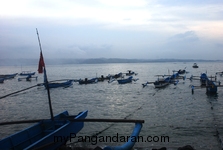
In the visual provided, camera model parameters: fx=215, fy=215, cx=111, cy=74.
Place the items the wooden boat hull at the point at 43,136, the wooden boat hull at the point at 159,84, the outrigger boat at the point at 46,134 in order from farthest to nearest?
1. the wooden boat hull at the point at 159,84
2. the wooden boat hull at the point at 43,136
3. the outrigger boat at the point at 46,134

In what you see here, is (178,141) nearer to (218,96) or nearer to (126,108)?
(126,108)

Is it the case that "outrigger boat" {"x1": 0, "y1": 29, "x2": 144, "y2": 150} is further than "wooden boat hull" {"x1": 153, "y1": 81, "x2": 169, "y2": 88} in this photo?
No

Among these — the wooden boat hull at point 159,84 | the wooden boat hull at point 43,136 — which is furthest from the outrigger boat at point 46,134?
the wooden boat hull at point 159,84

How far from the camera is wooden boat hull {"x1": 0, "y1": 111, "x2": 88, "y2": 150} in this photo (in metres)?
8.98

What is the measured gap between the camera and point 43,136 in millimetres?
10938

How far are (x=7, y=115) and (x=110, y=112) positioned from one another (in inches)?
418

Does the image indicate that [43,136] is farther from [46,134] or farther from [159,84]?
[159,84]

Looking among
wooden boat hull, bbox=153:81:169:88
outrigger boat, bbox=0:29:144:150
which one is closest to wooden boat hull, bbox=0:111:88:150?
outrigger boat, bbox=0:29:144:150

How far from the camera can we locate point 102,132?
587 inches

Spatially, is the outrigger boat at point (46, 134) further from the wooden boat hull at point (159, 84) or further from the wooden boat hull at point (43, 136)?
the wooden boat hull at point (159, 84)

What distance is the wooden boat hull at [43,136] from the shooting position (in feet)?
29.5

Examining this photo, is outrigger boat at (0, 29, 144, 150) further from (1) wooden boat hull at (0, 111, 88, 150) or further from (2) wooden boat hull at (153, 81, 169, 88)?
(2) wooden boat hull at (153, 81, 169, 88)

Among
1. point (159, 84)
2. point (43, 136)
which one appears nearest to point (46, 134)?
point (43, 136)

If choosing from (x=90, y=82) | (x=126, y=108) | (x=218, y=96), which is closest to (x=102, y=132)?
(x=126, y=108)
